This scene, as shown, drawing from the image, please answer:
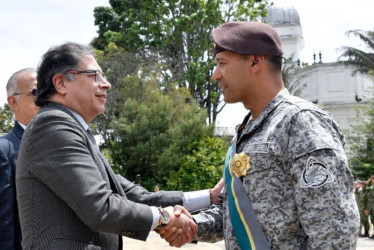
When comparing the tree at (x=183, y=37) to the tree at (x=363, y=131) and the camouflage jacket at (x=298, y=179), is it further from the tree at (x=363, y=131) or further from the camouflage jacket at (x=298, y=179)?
the camouflage jacket at (x=298, y=179)

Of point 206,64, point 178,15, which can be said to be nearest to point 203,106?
point 206,64

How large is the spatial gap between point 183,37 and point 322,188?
28.1 m

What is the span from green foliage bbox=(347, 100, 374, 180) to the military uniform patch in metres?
27.1

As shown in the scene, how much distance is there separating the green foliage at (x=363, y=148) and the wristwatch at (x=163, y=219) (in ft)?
87.1

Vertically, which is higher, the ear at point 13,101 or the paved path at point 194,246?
the ear at point 13,101

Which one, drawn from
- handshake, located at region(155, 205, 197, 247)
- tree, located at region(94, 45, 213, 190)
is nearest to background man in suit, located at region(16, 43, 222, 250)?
handshake, located at region(155, 205, 197, 247)

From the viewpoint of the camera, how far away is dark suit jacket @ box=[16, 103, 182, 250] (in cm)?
294

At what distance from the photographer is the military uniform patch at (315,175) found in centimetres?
262

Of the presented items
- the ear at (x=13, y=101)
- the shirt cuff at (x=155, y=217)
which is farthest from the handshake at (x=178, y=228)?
the ear at (x=13, y=101)

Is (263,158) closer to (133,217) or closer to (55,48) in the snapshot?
(133,217)

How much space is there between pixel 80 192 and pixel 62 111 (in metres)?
0.49

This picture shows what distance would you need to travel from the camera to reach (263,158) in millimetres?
2865

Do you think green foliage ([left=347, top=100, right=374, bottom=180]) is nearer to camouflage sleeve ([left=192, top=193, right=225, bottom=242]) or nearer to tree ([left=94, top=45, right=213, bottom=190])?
tree ([left=94, top=45, right=213, bottom=190])

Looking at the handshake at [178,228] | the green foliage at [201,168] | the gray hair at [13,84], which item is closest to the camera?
the handshake at [178,228]
